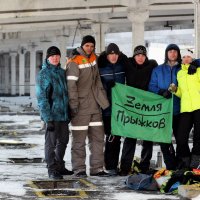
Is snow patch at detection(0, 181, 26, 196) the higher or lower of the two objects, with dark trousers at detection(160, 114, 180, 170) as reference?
lower

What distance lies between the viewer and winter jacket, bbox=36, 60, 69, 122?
33.0ft

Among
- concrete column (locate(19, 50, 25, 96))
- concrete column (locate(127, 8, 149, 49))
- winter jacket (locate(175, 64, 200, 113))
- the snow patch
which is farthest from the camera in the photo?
concrete column (locate(19, 50, 25, 96))

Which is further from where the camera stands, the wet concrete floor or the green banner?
the green banner

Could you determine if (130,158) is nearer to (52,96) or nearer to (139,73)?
(139,73)

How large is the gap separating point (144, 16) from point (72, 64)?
57.4 ft

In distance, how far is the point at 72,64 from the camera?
409 inches

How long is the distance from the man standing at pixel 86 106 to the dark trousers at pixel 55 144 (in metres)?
0.23

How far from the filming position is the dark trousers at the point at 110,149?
10.7 m

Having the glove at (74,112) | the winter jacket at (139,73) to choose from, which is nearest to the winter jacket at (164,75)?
the winter jacket at (139,73)

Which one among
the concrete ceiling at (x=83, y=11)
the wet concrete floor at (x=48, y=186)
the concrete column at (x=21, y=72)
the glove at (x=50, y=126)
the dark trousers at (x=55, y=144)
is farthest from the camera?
the concrete column at (x=21, y=72)

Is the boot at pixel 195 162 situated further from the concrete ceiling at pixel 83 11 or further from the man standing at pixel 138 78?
the concrete ceiling at pixel 83 11

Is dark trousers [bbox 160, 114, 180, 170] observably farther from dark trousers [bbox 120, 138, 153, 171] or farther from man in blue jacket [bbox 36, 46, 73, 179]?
man in blue jacket [bbox 36, 46, 73, 179]

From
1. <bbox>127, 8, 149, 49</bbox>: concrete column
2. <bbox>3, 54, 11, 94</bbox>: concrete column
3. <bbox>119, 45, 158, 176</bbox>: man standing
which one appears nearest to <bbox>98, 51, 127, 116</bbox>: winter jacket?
<bbox>119, 45, 158, 176</bbox>: man standing

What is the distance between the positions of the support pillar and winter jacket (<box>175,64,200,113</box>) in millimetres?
17410
